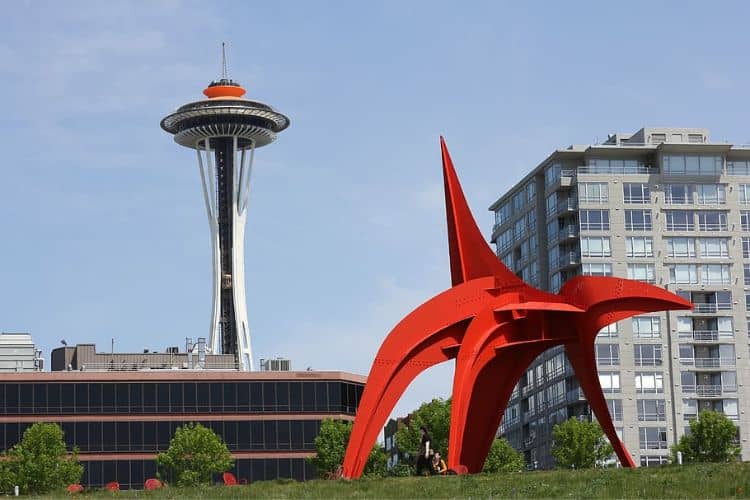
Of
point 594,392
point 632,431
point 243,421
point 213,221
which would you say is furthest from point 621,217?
point 594,392

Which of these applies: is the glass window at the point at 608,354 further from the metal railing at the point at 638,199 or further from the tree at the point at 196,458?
the tree at the point at 196,458

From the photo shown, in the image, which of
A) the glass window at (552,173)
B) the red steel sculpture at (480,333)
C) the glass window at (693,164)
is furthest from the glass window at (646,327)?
the red steel sculpture at (480,333)

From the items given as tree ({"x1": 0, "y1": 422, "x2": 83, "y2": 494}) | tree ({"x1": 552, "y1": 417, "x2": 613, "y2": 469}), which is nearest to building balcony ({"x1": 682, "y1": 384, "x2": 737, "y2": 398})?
tree ({"x1": 552, "y1": 417, "x2": 613, "y2": 469})

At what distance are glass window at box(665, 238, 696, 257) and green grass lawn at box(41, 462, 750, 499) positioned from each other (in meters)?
74.0

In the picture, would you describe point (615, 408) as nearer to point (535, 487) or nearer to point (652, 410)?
point (652, 410)

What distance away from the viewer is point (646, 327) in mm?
115625

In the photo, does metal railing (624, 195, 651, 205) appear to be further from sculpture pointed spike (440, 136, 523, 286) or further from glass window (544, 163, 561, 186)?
sculpture pointed spike (440, 136, 523, 286)

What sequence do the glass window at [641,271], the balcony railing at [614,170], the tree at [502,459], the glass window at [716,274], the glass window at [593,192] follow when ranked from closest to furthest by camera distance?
the tree at [502,459]
the glass window at [641,271]
the glass window at [716,274]
the glass window at [593,192]
the balcony railing at [614,170]

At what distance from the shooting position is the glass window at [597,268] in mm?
115500

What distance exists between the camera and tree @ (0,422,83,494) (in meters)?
92.4

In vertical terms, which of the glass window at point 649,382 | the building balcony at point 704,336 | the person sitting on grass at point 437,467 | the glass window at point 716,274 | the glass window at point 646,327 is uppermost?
the glass window at point 716,274

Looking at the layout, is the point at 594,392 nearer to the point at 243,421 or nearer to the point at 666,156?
the point at 243,421

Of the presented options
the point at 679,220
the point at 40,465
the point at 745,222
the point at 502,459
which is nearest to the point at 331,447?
the point at 502,459

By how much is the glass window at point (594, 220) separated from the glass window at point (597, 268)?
2.54 meters
